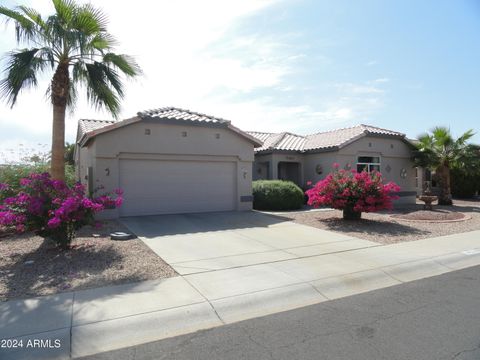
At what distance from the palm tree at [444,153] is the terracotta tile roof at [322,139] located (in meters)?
1.54

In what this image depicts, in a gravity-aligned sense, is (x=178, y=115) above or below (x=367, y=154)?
above

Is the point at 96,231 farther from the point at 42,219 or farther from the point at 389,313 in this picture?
the point at 389,313

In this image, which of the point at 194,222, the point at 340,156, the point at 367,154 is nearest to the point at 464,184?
the point at 367,154

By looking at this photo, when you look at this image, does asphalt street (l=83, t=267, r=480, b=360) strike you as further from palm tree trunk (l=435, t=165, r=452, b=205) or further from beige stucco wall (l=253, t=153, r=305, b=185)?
palm tree trunk (l=435, t=165, r=452, b=205)

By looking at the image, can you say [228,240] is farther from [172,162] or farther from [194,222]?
[172,162]

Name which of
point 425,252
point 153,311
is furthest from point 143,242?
point 425,252

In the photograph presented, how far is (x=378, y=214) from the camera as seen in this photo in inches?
592

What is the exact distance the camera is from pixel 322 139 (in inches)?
818

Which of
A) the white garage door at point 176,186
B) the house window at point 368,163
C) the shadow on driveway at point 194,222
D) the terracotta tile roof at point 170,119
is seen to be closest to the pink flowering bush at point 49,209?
the shadow on driveway at point 194,222

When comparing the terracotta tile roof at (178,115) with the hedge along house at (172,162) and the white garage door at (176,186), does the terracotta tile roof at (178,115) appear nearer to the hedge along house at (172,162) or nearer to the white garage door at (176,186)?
the hedge along house at (172,162)

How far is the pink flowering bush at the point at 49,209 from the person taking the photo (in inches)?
287

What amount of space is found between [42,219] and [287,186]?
10.9m

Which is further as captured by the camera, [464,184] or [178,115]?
[464,184]

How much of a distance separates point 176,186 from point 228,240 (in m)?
5.31
